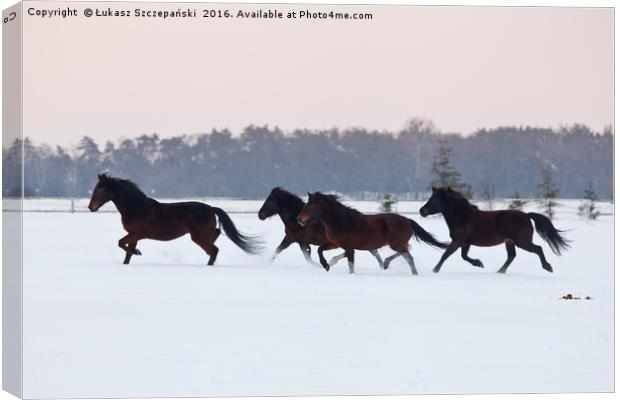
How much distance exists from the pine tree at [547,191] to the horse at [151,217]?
14.4 metres

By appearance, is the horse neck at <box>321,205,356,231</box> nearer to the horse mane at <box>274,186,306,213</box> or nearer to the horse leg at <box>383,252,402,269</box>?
the horse leg at <box>383,252,402,269</box>

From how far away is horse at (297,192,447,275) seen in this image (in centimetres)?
1414

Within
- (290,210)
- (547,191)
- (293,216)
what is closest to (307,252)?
(293,216)

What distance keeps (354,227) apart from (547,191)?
1467 cm

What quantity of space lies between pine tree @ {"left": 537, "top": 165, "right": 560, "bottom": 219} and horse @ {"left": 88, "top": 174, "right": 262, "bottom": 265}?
1442 centimetres

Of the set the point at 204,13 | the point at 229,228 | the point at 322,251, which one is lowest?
the point at 322,251

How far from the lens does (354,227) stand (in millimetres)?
14172

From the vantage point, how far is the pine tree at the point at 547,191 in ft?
88.5

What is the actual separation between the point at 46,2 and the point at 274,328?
396 centimetres

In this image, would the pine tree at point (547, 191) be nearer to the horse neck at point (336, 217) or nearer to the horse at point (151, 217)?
the horse neck at point (336, 217)

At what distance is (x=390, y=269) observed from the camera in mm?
14742

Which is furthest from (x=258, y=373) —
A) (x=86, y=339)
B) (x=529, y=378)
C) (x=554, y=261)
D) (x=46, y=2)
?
(x=554, y=261)

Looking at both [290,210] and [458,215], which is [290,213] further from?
[458,215]

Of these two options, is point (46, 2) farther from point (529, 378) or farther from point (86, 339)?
point (529, 378)
